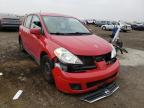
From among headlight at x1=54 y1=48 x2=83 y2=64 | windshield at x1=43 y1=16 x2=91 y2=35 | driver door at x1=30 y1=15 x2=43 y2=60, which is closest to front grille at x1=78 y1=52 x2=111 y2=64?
headlight at x1=54 y1=48 x2=83 y2=64

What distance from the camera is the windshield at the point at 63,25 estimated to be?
5.83m

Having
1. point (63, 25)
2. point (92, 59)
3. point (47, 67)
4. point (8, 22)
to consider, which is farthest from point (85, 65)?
point (8, 22)

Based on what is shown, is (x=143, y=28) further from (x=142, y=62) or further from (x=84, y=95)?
(x=84, y=95)

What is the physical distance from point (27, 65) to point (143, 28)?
36204 mm

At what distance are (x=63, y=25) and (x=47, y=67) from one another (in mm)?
1399

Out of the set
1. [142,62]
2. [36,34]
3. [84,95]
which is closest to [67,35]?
[36,34]

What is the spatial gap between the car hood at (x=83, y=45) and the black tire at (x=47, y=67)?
0.47 m

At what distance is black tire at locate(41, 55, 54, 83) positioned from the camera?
506 cm

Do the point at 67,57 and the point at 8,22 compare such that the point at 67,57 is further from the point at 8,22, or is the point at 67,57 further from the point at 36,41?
the point at 8,22

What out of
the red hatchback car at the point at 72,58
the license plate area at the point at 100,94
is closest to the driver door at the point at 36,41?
the red hatchback car at the point at 72,58

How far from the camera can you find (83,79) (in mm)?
4457

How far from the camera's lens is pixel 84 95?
15.7ft

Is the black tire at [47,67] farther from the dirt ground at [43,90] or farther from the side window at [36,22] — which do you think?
the side window at [36,22]

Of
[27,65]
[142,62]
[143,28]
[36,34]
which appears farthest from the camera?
[143,28]
